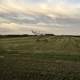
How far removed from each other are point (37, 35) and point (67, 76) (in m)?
76.9

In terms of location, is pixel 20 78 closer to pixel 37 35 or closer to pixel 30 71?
pixel 30 71

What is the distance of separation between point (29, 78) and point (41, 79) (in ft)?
4.12

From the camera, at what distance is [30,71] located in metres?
30.8

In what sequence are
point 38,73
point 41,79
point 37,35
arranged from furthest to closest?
point 37,35
point 38,73
point 41,79

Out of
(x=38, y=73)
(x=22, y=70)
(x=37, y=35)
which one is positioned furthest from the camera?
(x=37, y=35)

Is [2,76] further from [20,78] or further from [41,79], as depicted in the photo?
[41,79]

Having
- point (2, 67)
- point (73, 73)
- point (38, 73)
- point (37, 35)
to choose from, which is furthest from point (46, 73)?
point (37, 35)

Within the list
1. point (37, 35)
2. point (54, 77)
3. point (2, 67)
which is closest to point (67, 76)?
point (54, 77)

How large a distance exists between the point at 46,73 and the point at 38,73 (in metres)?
0.81

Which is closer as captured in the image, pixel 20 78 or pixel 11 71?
pixel 20 78

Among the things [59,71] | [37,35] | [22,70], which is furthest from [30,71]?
[37,35]

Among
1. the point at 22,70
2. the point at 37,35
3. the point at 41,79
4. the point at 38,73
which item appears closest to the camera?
the point at 41,79

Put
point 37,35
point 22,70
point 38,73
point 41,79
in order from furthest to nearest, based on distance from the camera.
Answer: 1. point 37,35
2. point 22,70
3. point 38,73
4. point 41,79

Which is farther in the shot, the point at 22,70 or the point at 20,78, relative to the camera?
the point at 22,70
